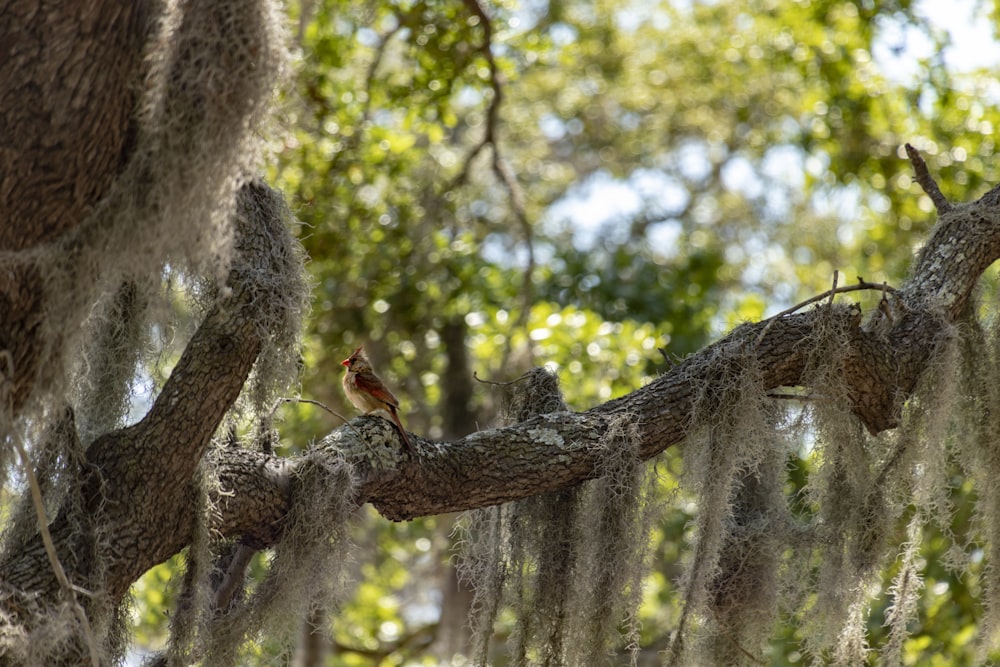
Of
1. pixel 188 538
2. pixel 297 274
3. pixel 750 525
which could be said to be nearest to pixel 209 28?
pixel 297 274

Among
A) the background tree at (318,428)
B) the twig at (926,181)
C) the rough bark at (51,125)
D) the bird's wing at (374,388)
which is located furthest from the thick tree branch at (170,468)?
the twig at (926,181)

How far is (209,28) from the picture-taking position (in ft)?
7.71

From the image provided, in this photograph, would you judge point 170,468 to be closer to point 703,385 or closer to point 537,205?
point 703,385

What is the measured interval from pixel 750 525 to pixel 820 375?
560 millimetres

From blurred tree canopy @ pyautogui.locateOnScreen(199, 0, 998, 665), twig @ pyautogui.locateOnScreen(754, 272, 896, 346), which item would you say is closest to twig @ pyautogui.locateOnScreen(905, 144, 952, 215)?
twig @ pyautogui.locateOnScreen(754, 272, 896, 346)

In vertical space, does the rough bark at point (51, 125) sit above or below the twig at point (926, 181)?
above

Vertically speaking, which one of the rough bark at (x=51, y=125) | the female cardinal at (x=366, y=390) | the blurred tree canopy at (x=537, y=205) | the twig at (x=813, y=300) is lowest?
the blurred tree canopy at (x=537, y=205)

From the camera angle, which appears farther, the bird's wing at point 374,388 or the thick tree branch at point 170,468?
the bird's wing at point 374,388

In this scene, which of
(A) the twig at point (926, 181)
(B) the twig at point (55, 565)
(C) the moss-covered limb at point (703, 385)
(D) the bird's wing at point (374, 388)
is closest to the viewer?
(B) the twig at point (55, 565)

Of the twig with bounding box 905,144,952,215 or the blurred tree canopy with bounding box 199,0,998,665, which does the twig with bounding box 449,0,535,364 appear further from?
the twig with bounding box 905,144,952,215

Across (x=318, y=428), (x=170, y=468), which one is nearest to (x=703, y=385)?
(x=170, y=468)

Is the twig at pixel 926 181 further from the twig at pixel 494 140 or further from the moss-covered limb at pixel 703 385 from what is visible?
the twig at pixel 494 140

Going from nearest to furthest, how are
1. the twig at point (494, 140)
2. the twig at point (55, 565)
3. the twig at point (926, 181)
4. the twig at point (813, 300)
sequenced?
the twig at point (55, 565) < the twig at point (813, 300) < the twig at point (926, 181) < the twig at point (494, 140)

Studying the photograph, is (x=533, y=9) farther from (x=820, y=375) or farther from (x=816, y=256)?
(x=820, y=375)
